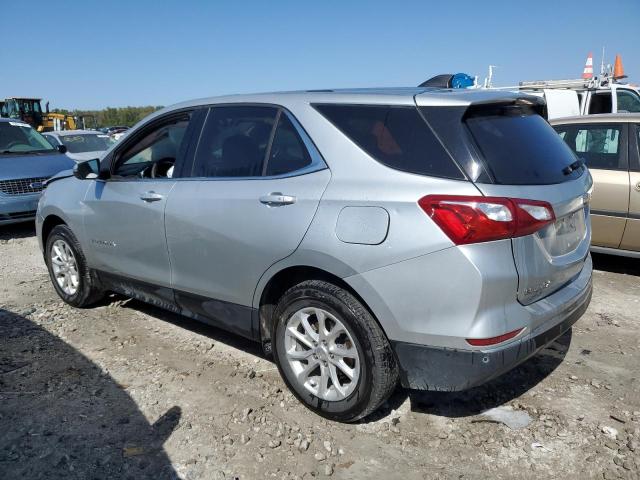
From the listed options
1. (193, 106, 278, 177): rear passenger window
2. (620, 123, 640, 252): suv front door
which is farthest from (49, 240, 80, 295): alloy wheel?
(620, 123, 640, 252): suv front door

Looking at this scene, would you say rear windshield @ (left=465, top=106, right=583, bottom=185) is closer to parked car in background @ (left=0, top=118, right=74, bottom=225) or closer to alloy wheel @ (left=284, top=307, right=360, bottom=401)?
alloy wheel @ (left=284, top=307, right=360, bottom=401)

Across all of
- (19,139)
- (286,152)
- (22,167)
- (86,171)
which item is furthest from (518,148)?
(19,139)

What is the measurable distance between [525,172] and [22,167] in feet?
25.8

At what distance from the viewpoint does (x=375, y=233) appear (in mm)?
2590

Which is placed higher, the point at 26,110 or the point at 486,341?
the point at 26,110

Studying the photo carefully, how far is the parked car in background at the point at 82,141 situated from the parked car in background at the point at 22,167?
75.1 inches

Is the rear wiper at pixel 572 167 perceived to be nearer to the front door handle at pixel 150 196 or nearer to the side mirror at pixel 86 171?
the front door handle at pixel 150 196

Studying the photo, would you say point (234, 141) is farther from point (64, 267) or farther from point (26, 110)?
point (26, 110)

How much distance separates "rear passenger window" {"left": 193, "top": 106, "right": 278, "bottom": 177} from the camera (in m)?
3.25

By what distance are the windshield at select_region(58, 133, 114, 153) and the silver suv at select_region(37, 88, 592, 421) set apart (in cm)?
897

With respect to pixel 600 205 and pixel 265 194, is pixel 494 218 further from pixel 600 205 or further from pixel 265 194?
pixel 600 205

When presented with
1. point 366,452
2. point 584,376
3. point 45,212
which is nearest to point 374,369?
point 366,452

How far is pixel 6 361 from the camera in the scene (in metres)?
3.83

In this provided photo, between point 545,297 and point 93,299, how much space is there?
376 cm
